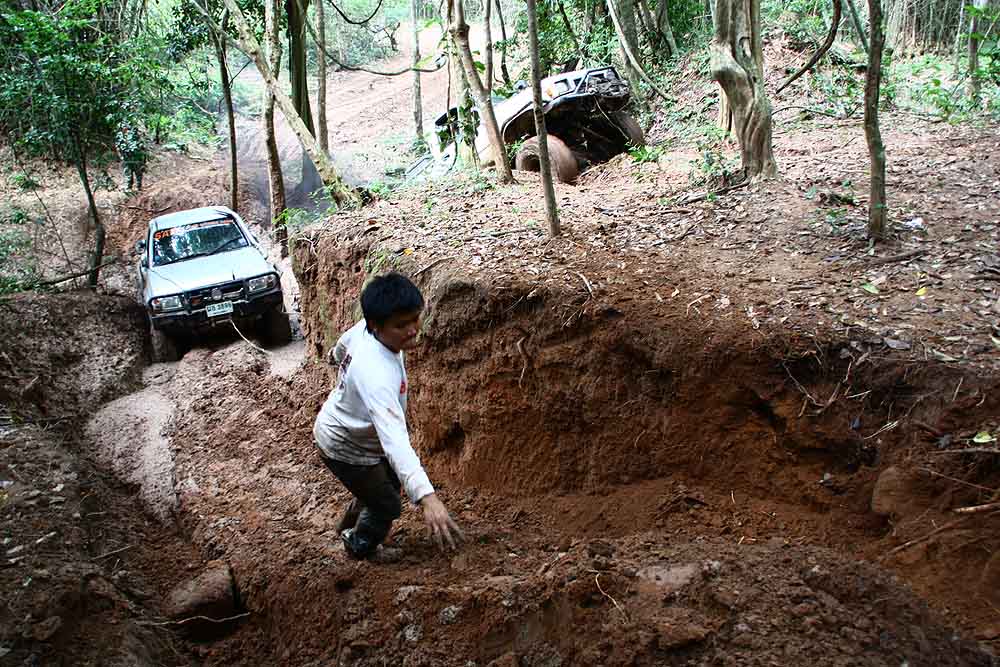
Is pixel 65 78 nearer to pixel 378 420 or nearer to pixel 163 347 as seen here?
pixel 163 347

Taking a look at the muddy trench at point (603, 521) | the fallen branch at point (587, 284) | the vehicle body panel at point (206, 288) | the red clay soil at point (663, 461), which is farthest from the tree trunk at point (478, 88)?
the vehicle body panel at point (206, 288)

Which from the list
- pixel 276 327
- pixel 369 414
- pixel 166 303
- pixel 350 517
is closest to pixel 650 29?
pixel 276 327

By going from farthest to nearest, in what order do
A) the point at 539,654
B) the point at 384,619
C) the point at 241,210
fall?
1. the point at 241,210
2. the point at 384,619
3. the point at 539,654

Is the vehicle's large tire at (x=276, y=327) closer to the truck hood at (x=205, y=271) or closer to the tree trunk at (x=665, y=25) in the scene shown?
the truck hood at (x=205, y=271)

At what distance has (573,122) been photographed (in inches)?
389

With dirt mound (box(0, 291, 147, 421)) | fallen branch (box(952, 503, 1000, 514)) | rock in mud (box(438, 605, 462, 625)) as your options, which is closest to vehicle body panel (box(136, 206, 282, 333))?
dirt mound (box(0, 291, 147, 421))

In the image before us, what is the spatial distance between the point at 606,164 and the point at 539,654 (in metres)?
7.28

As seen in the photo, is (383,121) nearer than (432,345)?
No

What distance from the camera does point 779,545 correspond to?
3.39m

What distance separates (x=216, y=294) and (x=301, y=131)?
239cm

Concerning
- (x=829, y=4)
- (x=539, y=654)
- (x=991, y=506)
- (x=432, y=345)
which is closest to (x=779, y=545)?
(x=991, y=506)

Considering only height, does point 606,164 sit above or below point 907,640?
above

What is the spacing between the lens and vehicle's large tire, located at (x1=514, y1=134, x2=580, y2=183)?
8.90 meters

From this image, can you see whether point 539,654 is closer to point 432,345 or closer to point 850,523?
point 850,523
